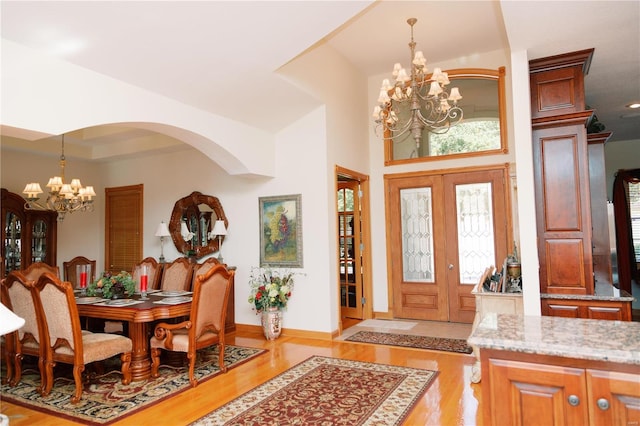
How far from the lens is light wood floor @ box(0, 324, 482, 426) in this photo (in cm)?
302

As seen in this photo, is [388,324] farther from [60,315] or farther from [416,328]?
[60,315]

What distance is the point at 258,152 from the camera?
546 centimetres

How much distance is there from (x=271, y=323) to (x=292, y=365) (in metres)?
1.14

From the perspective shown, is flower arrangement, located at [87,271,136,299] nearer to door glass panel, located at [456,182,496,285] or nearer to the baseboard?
the baseboard

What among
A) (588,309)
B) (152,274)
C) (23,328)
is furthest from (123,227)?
(588,309)

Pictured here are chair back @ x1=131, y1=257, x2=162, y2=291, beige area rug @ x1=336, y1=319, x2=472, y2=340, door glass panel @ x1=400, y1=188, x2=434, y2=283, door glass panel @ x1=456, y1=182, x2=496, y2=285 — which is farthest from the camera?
door glass panel @ x1=400, y1=188, x2=434, y2=283

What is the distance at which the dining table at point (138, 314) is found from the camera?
148 inches

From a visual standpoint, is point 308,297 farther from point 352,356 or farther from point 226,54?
point 226,54

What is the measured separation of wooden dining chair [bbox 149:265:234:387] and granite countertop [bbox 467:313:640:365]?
2.54 meters

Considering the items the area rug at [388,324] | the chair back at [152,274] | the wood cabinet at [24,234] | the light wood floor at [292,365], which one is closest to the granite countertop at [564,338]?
the light wood floor at [292,365]

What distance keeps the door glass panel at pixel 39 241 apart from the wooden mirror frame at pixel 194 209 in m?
1.86

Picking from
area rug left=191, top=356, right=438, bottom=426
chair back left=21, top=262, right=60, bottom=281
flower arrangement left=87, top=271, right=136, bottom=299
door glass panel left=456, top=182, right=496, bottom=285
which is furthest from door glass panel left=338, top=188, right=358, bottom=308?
chair back left=21, top=262, right=60, bottom=281

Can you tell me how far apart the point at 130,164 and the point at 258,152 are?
10.1 ft

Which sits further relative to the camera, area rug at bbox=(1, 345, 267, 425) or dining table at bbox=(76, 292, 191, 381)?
dining table at bbox=(76, 292, 191, 381)
